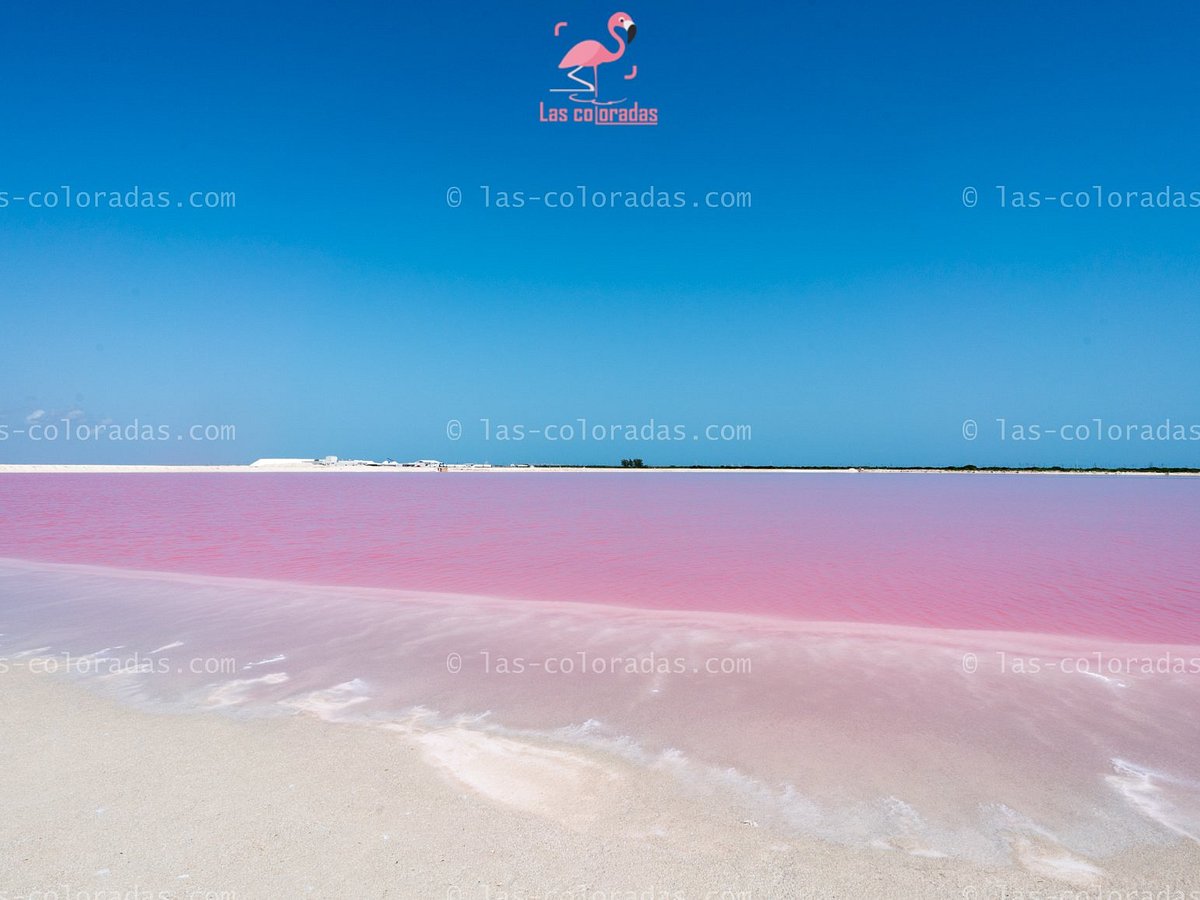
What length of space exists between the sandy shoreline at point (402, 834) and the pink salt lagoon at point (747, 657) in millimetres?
191

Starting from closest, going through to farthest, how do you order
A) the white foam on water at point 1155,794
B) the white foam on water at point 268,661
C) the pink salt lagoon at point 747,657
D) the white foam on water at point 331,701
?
the white foam on water at point 1155,794, the pink salt lagoon at point 747,657, the white foam on water at point 331,701, the white foam on water at point 268,661

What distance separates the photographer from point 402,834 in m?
2.80

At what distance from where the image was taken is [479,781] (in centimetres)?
326

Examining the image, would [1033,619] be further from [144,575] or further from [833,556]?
Result: [144,575]

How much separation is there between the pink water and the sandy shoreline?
416cm

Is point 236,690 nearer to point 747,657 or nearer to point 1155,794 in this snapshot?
point 747,657

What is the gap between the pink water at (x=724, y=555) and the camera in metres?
7.46

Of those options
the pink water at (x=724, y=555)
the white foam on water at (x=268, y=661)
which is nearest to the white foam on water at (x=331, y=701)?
the white foam on water at (x=268, y=661)

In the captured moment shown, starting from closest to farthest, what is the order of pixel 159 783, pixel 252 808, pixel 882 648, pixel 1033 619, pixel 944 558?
pixel 252 808 < pixel 159 783 < pixel 882 648 < pixel 1033 619 < pixel 944 558

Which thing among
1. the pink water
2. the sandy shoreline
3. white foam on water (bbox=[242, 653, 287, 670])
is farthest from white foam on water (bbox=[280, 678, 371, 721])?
the pink water

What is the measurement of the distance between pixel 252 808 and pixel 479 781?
1.02 m

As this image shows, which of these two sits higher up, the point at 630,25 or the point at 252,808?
the point at 630,25

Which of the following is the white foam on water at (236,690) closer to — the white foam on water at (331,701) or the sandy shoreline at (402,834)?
the white foam on water at (331,701)

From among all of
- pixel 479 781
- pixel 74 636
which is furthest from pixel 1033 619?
pixel 74 636
